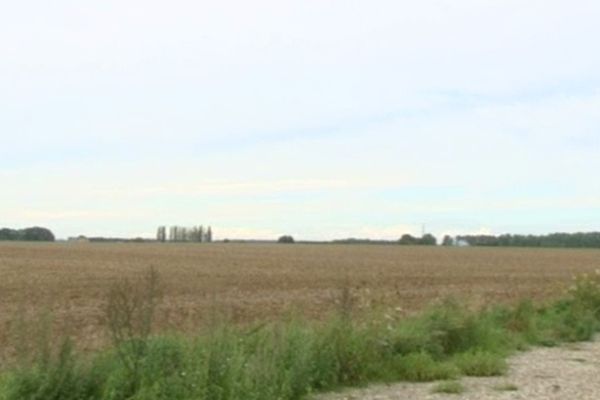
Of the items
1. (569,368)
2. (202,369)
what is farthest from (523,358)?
(202,369)

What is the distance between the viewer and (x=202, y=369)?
28.7 ft

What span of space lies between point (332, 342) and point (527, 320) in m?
8.27

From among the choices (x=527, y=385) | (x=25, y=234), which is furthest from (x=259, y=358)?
(x=25, y=234)

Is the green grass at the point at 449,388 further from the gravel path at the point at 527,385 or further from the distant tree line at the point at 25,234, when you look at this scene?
the distant tree line at the point at 25,234

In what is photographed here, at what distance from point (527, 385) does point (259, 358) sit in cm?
393

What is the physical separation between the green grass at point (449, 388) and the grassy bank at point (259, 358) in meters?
0.53

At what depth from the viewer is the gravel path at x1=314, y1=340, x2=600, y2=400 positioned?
1052cm

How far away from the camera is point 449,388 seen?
10.8 m

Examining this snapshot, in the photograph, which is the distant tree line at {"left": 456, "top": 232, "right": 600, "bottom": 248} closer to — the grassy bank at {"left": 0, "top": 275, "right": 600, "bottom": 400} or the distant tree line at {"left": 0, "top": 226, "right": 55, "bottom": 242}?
the distant tree line at {"left": 0, "top": 226, "right": 55, "bottom": 242}

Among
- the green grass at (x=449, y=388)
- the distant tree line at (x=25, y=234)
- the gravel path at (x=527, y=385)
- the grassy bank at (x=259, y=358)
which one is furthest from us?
the distant tree line at (x=25, y=234)

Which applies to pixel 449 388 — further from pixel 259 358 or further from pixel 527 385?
pixel 259 358

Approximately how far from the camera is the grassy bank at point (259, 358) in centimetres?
851

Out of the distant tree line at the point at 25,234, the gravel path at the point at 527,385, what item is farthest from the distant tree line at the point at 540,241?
the gravel path at the point at 527,385

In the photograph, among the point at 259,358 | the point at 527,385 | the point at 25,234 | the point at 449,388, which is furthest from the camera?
the point at 25,234
